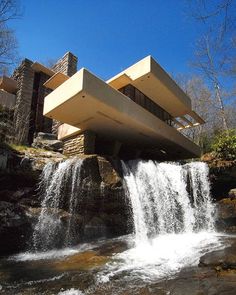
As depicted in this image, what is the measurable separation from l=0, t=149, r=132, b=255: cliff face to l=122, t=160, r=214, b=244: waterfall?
25.9 inches

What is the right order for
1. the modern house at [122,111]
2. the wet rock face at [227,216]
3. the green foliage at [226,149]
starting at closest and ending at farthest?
1. the wet rock face at [227,216]
2. the modern house at [122,111]
3. the green foliage at [226,149]

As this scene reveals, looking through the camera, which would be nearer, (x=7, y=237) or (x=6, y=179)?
(x=7, y=237)

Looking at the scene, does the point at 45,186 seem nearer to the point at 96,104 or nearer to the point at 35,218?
the point at 35,218

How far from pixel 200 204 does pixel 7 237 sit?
761 cm

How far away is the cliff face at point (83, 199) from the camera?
8.91 meters

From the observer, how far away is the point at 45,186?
9.91 metres

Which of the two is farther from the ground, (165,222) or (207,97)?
(207,97)

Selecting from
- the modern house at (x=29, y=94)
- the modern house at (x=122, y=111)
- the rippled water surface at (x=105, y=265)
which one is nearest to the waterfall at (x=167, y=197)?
the rippled water surface at (x=105, y=265)

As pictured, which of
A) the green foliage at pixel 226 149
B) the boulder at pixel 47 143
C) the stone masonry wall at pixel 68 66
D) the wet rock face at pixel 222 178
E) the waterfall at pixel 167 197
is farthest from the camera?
the stone masonry wall at pixel 68 66

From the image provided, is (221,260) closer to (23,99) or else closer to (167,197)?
(167,197)

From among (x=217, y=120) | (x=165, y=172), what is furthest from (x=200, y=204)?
(x=217, y=120)

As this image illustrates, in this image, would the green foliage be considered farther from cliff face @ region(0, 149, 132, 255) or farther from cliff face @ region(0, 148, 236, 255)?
cliff face @ region(0, 149, 132, 255)

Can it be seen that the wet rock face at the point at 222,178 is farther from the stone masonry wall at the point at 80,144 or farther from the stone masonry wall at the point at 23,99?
the stone masonry wall at the point at 23,99

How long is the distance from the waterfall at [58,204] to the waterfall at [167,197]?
2252mm
